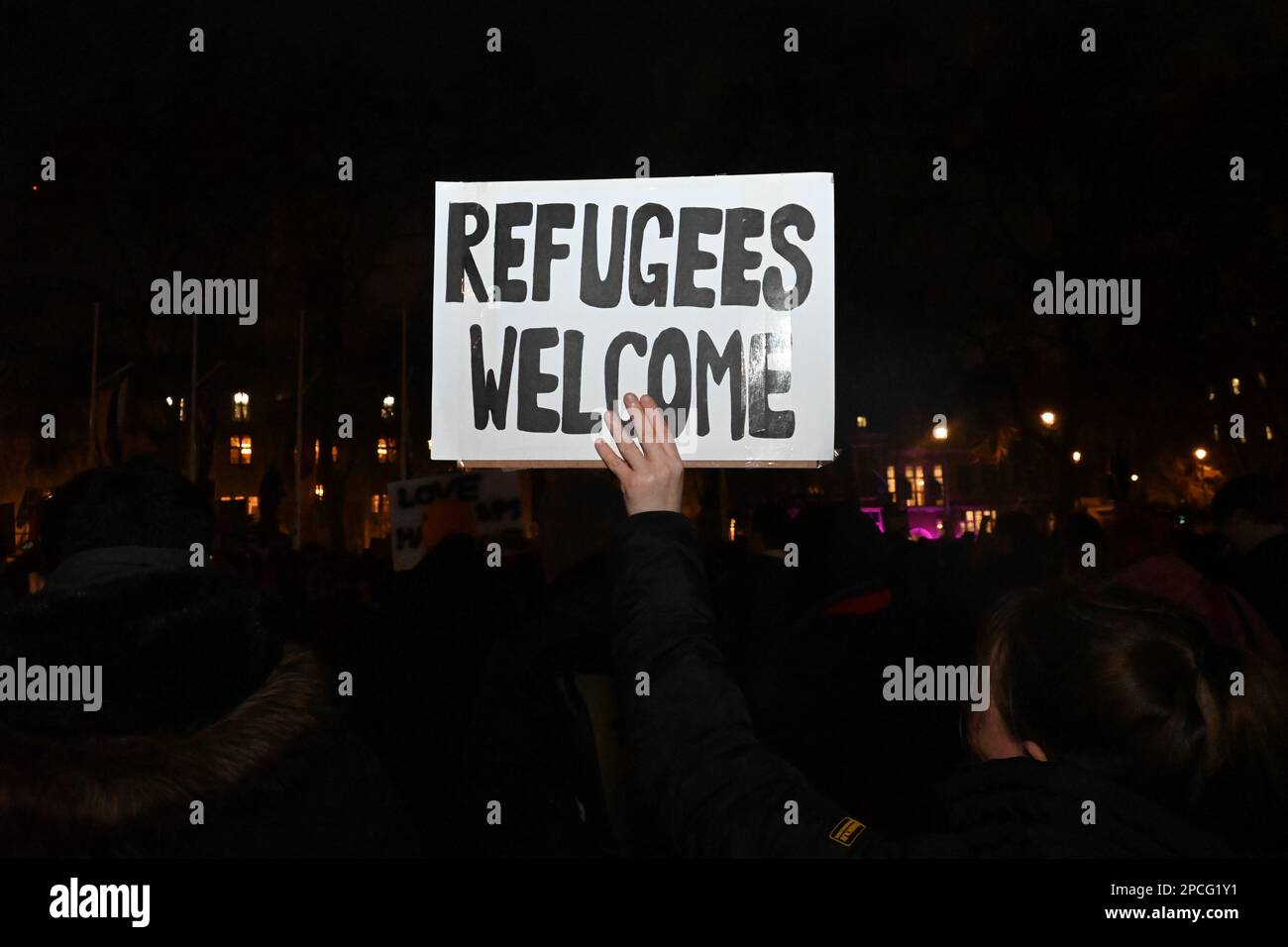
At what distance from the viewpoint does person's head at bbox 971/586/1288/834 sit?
63.3 inches

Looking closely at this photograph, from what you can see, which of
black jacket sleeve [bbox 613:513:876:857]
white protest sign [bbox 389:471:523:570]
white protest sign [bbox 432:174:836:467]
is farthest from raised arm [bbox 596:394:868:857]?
white protest sign [bbox 389:471:523:570]

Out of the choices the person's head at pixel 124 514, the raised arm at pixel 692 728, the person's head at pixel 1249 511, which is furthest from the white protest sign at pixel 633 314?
the person's head at pixel 1249 511

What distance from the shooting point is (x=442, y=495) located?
9.29 metres

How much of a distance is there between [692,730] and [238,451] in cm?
7059

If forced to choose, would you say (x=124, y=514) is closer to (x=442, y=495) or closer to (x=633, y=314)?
(x=633, y=314)

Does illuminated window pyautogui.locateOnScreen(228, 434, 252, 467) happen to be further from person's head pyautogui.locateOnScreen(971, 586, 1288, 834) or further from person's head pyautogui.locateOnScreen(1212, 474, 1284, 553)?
person's head pyautogui.locateOnScreen(971, 586, 1288, 834)

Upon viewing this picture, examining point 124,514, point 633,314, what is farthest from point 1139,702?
point 124,514

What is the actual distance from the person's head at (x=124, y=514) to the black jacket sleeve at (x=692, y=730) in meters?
0.94

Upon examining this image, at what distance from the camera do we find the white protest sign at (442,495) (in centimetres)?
→ 1002

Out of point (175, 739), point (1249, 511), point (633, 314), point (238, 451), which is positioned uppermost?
point (238, 451)

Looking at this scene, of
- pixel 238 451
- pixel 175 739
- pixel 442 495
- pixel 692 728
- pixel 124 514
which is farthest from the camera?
pixel 238 451

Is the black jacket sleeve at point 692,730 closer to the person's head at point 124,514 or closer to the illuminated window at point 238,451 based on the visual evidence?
the person's head at point 124,514

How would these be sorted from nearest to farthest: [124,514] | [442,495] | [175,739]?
1. [175,739]
2. [124,514]
3. [442,495]

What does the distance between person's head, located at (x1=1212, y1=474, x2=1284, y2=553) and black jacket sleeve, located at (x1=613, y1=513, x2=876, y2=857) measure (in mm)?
4488
